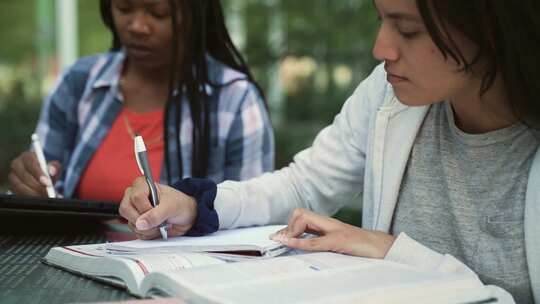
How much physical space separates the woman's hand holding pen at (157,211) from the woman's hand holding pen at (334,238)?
163mm

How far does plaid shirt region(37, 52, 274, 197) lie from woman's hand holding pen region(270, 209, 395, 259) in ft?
2.91

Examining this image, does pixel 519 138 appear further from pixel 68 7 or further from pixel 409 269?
pixel 68 7

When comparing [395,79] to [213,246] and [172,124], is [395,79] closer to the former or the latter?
[213,246]

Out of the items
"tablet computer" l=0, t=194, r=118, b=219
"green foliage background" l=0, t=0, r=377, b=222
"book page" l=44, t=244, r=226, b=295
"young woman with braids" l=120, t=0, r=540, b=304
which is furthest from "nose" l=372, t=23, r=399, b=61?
"green foliage background" l=0, t=0, r=377, b=222

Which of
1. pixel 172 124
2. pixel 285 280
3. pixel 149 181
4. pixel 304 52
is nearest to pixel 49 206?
pixel 149 181

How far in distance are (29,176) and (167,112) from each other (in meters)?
0.42

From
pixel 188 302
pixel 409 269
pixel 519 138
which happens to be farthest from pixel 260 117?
pixel 188 302

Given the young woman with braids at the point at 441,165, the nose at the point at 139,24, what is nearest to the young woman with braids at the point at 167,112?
the nose at the point at 139,24

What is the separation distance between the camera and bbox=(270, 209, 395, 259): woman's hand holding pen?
1206 millimetres

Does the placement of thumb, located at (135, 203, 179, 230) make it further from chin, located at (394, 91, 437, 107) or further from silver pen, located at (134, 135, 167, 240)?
chin, located at (394, 91, 437, 107)

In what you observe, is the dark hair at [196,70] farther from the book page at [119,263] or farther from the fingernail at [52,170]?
the book page at [119,263]

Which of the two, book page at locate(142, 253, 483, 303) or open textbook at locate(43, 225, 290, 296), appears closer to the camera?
book page at locate(142, 253, 483, 303)

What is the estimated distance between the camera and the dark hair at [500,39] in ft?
3.83

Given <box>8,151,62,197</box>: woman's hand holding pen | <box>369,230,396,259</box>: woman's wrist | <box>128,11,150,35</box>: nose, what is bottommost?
<box>8,151,62,197</box>: woman's hand holding pen
